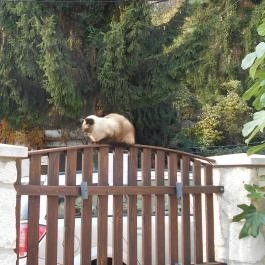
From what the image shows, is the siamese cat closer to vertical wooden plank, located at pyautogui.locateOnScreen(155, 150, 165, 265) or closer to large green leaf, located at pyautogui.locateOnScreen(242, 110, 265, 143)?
vertical wooden plank, located at pyautogui.locateOnScreen(155, 150, 165, 265)

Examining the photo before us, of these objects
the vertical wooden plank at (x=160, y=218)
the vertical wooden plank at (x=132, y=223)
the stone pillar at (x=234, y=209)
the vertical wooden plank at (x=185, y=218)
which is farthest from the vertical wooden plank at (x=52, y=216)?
the stone pillar at (x=234, y=209)

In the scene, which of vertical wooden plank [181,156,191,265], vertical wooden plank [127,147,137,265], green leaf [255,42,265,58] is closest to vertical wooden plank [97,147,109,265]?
vertical wooden plank [127,147,137,265]

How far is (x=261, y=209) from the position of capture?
5.51 metres

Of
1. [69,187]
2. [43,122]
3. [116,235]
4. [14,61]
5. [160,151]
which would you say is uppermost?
[14,61]

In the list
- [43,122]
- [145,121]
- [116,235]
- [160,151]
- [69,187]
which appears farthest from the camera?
[145,121]

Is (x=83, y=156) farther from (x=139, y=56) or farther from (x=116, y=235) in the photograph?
(x=139, y=56)

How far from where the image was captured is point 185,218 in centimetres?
546

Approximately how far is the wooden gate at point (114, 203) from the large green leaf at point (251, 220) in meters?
0.61

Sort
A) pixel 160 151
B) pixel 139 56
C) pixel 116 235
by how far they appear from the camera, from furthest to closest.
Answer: pixel 139 56, pixel 160 151, pixel 116 235

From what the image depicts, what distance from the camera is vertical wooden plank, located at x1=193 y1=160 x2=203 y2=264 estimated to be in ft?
18.2

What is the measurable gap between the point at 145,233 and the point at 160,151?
2.54 feet

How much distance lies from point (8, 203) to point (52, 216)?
650 millimetres

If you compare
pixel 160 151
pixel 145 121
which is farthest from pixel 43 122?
pixel 160 151

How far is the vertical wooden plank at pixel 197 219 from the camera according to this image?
5547 millimetres
